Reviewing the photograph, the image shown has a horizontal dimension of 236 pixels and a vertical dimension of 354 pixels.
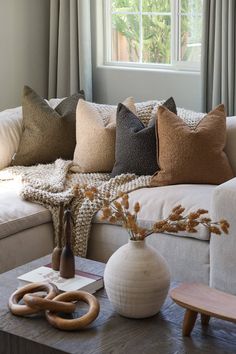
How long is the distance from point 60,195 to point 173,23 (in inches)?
75.6

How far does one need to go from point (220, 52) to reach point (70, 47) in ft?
4.16

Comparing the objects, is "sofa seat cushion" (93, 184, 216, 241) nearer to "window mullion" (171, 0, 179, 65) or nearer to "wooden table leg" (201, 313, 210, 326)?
"wooden table leg" (201, 313, 210, 326)

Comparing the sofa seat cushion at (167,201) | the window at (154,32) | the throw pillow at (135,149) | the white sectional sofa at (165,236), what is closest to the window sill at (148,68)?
the window at (154,32)

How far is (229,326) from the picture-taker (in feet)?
7.78

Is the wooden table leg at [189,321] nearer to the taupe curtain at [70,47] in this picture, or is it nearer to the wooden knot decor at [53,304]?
the wooden knot decor at [53,304]

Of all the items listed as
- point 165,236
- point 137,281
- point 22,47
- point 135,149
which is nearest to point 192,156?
point 135,149

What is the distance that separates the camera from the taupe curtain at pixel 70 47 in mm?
5297

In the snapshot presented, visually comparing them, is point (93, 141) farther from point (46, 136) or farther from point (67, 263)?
point (67, 263)

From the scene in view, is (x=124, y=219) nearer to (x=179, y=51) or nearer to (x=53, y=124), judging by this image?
(x=53, y=124)

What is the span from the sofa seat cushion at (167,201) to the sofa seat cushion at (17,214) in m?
0.27

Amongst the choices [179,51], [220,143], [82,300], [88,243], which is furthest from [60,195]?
[179,51]

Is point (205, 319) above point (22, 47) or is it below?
below

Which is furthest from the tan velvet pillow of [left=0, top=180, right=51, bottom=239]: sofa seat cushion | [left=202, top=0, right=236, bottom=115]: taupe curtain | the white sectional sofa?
[left=202, top=0, right=236, bottom=115]: taupe curtain

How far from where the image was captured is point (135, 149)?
383 cm
